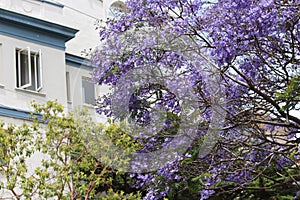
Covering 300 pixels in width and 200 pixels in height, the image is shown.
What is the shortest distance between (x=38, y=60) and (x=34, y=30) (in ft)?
2.16

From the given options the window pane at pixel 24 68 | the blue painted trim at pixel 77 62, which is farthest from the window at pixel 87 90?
the window pane at pixel 24 68

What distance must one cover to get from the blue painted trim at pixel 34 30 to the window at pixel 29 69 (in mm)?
323

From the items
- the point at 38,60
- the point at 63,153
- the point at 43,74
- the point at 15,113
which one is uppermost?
the point at 38,60

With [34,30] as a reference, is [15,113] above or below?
below

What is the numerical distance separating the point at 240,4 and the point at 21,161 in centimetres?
435

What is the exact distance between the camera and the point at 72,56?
16828mm

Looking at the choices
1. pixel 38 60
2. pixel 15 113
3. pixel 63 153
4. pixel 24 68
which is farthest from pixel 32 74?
pixel 63 153

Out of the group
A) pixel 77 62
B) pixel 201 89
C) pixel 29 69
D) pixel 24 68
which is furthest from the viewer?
pixel 77 62

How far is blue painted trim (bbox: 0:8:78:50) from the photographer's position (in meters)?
14.8

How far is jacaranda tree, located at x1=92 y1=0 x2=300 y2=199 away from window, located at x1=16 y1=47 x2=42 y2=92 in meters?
4.22

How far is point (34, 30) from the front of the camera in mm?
15375

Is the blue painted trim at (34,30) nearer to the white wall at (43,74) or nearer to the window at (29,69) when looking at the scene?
the white wall at (43,74)

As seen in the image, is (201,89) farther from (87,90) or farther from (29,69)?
(87,90)

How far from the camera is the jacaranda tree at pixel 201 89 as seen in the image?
388 inches
